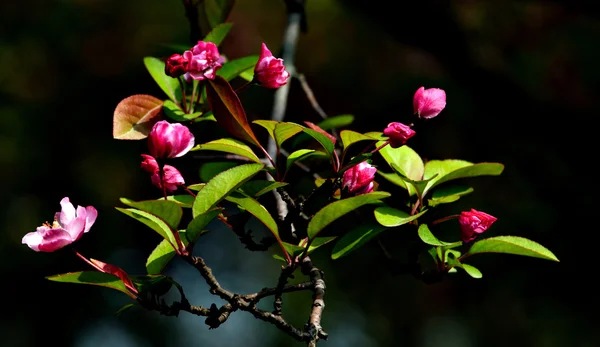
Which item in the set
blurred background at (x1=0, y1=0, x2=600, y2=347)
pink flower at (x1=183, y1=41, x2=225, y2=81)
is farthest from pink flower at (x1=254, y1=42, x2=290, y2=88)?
blurred background at (x1=0, y1=0, x2=600, y2=347)

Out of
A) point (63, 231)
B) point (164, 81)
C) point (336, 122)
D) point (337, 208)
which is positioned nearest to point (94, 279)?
point (63, 231)

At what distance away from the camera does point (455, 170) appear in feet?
2.79

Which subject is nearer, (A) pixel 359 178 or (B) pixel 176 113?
(A) pixel 359 178

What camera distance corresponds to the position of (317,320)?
2.31 ft

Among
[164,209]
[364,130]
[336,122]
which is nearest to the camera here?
[164,209]

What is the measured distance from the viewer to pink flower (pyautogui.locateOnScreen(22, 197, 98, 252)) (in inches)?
28.6

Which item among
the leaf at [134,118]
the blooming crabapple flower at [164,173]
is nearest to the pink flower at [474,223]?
the blooming crabapple flower at [164,173]

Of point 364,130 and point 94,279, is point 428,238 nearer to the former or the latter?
point 94,279

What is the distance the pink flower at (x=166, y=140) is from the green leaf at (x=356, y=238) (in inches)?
8.3

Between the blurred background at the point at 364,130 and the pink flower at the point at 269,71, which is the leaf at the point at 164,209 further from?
the blurred background at the point at 364,130

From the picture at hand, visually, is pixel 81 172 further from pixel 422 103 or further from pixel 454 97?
pixel 422 103

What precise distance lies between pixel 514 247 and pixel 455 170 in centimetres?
13

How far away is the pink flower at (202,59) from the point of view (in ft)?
2.72

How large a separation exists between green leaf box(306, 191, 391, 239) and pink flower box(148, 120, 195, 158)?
0.54 ft
